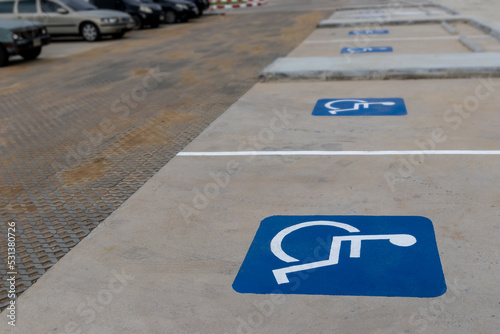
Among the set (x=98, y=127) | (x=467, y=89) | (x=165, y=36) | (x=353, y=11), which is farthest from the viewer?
(x=353, y=11)

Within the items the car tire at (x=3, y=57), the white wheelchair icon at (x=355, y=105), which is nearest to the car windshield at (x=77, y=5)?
the car tire at (x=3, y=57)

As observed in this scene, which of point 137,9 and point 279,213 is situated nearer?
point 279,213

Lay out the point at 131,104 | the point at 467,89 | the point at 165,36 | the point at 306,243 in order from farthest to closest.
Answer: the point at 165,36 < the point at 131,104 < the point at 467,89 < the point at 306,243

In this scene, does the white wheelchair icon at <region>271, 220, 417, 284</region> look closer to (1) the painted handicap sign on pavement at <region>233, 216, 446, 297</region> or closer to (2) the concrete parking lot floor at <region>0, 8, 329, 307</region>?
(1) the painted handicap sign on pavement at <region>233, 216, 446, 297</region>

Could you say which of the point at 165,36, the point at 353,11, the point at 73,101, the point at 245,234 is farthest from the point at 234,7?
the point at 245,234

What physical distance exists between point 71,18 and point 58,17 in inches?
19.8

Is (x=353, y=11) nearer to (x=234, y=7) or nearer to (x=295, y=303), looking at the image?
(x=234, y=7)

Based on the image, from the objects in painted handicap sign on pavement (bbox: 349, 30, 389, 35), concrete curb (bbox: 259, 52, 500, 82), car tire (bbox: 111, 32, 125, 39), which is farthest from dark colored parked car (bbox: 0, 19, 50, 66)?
painted handicap sign on pavement (bbox: 349, 30, 389, 35)

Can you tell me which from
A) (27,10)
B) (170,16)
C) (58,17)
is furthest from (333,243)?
(170,16)

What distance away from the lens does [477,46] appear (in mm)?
12703

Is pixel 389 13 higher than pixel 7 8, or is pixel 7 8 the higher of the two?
pixel 7 8

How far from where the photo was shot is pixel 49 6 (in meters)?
19.3

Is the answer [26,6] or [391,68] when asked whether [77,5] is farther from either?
[391,68]

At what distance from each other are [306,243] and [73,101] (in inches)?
286
